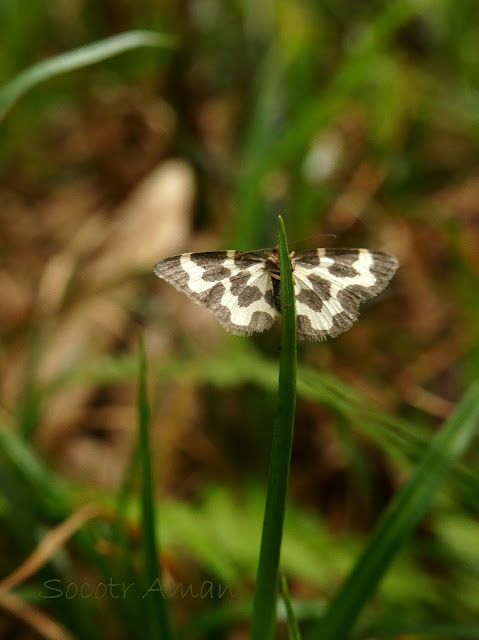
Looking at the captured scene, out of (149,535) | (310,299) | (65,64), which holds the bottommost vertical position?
(149,535)

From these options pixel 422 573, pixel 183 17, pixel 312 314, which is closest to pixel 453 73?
pixel 183 17

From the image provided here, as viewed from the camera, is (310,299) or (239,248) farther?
(239,248)

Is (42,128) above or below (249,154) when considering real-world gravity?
above

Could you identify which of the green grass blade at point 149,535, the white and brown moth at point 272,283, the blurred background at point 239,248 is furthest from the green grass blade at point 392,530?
the white and brown moth at point 272,283

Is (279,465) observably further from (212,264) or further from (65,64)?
(65,64)

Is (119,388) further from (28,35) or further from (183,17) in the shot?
(183,17)

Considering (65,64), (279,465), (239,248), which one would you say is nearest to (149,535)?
(279,465)

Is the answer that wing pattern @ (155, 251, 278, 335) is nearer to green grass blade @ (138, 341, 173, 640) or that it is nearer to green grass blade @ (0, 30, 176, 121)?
green grass blade @ (138, 341, 173, 640)
